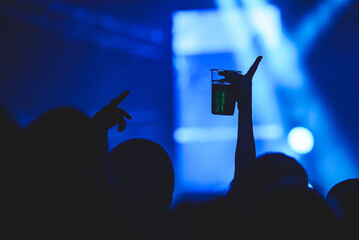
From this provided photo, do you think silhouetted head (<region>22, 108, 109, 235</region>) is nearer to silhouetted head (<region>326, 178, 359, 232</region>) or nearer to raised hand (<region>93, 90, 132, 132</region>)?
silhouetted head (<region>326, 178, 359, 232</region>)

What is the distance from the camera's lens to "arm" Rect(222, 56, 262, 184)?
1.17 metres

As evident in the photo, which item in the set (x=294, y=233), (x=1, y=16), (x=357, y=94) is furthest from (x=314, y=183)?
(x=1, y=16)

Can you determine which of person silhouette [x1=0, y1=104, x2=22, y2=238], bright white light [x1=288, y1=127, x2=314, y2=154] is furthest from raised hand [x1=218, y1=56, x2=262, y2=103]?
bright white light [x1=288, y1=127, x2=314, y2=154]

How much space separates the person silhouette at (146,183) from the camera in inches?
33.0

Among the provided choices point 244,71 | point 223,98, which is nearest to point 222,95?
point 223,98

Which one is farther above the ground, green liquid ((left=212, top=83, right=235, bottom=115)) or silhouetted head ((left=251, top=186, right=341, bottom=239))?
green liquid ((left=212, top=83, right=235, bottom=115))

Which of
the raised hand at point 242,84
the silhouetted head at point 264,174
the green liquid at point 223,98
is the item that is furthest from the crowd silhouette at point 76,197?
the green liquid at point 223,98

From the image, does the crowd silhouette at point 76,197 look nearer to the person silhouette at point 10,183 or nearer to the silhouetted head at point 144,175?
the person silhouette at point 10,183

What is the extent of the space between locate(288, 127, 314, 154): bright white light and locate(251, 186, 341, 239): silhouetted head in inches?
122

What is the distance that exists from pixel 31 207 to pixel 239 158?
76 cm

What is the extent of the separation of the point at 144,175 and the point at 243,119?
1.43 feet

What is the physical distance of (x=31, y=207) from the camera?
0.56 m

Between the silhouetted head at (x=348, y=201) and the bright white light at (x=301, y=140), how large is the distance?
2600mm

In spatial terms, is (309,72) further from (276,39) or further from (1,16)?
(1,16)
